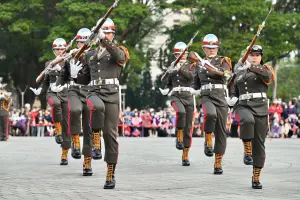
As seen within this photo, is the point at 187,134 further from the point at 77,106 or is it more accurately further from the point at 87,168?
the point at 87,168

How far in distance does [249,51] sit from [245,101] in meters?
0.83

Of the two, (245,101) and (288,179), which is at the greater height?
(245,101)

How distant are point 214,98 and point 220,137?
77 centimetres

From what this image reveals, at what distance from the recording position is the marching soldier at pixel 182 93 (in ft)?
56.9

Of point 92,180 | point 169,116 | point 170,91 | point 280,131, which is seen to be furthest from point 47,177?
point 169,116

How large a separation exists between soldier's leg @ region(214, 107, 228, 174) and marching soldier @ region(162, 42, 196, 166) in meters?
1.91

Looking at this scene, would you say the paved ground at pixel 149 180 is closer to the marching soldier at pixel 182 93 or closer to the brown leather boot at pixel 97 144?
the brown leather boot at pixel 97 144

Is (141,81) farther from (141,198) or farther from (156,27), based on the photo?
(141,198)

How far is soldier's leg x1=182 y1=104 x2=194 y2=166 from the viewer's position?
16.9 m

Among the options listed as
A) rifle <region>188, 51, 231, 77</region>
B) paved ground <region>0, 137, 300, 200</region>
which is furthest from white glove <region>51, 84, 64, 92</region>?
rifle <region>188, 51, 231, 77</region>

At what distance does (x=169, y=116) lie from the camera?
4366cm

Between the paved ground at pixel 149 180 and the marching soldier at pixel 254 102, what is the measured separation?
0.60 meters

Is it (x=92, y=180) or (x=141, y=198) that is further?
(x=92, y=180)

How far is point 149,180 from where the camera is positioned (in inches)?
519
